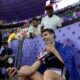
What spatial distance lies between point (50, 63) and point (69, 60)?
0.54 m

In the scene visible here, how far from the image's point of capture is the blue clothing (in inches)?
140

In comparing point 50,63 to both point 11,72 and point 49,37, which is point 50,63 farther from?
point 11,72

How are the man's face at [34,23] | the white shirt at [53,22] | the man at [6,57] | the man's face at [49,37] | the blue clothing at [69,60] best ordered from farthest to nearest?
the man's face at [34,23] < the man at [6,57] < the white shirt at [53,22] < the blue clothing at [69,60] < the man's face at [49,37]

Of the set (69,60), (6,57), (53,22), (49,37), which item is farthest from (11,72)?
(6,57)

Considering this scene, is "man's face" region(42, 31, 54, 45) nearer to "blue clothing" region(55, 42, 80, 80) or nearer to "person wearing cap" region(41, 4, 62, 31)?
Result: "blue clothing" region(55, 42, 80, 80)

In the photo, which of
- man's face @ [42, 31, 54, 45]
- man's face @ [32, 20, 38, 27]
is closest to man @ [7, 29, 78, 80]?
man's face @ [42, 31, 54, 45]

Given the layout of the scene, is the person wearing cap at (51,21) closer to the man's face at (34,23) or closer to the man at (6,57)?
the man's face at (34,23)

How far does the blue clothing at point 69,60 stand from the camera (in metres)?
3.56

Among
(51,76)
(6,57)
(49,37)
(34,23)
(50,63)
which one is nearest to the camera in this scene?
(51,76)

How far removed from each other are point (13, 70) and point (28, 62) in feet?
6.58

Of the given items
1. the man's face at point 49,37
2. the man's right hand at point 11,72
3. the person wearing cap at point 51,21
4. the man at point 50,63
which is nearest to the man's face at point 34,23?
the person wearing cap at point 51,21

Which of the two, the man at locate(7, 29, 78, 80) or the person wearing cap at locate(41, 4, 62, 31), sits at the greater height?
the person wearing cap at locate(41, 4, 62, 31)

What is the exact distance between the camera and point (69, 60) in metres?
3.60

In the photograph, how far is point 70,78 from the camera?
11.7 feet
